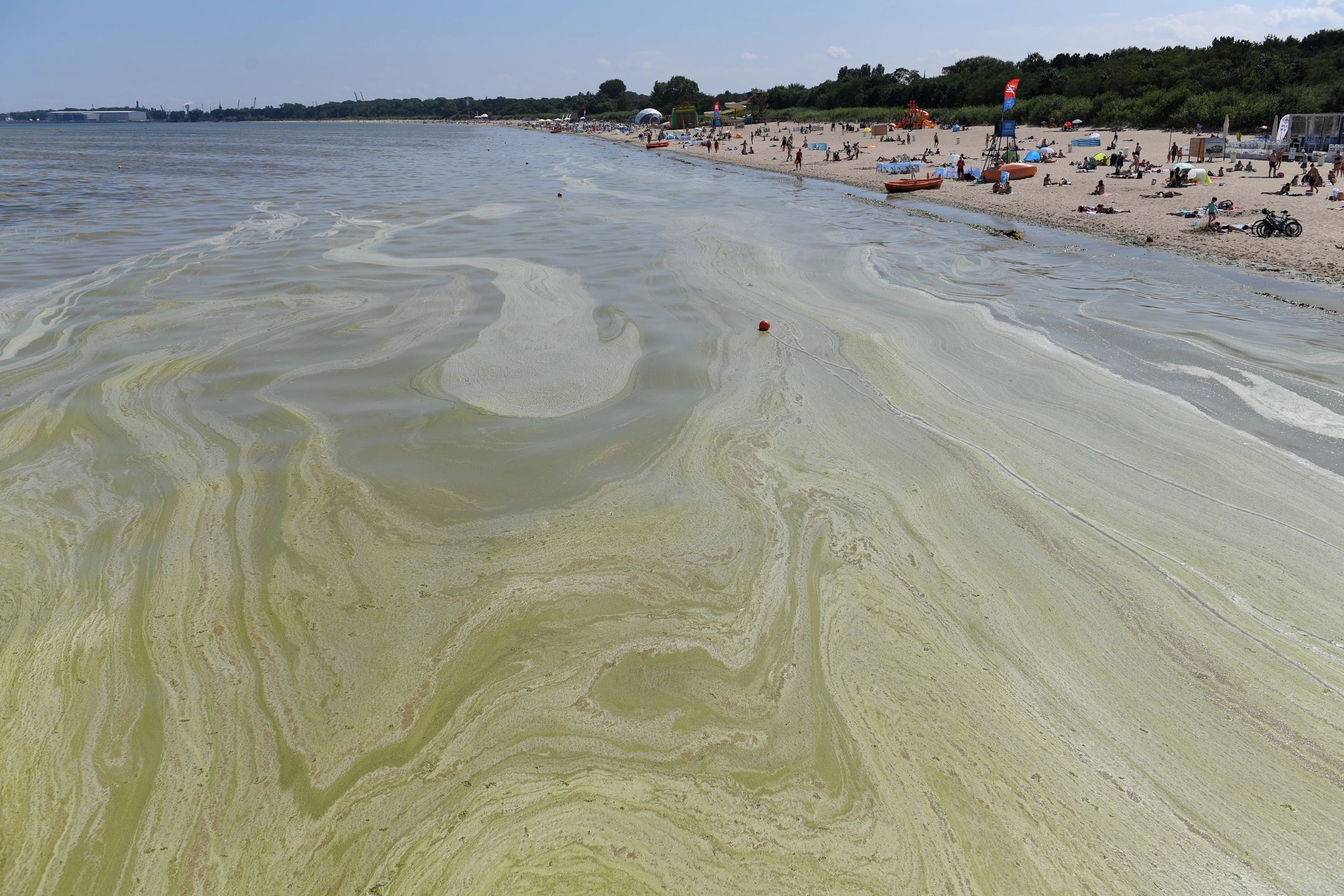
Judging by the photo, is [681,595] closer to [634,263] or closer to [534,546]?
[534,546]

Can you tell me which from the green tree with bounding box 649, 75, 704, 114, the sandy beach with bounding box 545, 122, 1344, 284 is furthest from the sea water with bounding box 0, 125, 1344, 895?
the green tree with bounding box 649, 75, 704, 114

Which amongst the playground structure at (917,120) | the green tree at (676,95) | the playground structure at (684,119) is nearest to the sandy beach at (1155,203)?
the playground structure at (917,120)

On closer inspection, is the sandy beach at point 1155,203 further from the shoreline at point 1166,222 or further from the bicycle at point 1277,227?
the bicycle at point 1277,227

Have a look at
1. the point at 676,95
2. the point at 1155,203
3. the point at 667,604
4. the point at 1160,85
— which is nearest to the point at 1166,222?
the point at 1155,203

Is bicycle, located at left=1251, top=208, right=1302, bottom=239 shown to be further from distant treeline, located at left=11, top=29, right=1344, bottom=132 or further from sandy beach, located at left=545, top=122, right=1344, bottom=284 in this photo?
distant treeline, located at left=11, top=29, right=1344, bottom=132

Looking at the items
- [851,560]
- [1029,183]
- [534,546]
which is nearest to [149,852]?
[534,546]

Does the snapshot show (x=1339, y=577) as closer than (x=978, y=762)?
No

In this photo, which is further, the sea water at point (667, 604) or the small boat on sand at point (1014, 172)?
the small boat on sand at point (1014, 172)
